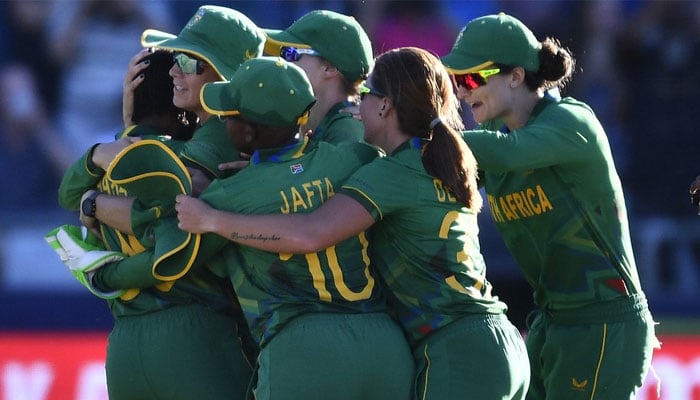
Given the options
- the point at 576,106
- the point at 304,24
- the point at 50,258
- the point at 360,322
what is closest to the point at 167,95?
the point at 304,24

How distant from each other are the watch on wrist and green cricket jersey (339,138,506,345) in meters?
0.99

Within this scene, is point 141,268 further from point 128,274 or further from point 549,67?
point 549,67

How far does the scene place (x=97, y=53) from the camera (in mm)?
10852

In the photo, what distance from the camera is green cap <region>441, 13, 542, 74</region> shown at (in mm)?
4566

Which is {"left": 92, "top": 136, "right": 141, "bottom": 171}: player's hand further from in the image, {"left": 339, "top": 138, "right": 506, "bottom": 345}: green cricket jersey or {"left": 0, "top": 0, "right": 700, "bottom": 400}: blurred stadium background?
{"left": 0, "top": 0, "right": 700, "bottom": 400}: blurred stadium background

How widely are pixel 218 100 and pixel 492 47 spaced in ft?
4.04

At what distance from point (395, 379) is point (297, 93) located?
94 cm

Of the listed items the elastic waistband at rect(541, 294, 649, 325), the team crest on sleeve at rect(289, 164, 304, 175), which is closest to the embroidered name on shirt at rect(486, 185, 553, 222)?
the elastic waistband at rect(541, 294, 649, 325)

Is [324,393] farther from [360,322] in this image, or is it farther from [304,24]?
[304,24]

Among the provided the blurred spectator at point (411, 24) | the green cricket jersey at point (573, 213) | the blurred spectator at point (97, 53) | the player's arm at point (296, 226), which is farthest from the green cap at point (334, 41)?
the blurred spectator at point (97, 53)

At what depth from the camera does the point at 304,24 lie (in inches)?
181

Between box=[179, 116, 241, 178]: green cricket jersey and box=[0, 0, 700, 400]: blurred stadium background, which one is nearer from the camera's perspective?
box=[179, 116, 241, 178]: green cricket jersey

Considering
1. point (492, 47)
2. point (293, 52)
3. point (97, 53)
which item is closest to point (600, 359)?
point (492, 47)

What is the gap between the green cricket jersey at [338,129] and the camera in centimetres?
438
